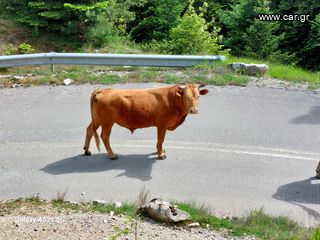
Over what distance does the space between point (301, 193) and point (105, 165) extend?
3.42 meters

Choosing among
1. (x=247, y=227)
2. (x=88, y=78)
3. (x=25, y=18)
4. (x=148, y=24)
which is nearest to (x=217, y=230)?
(x=247, y=227)

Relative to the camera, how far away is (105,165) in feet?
32.8

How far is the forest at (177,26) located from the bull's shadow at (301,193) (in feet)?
25.4

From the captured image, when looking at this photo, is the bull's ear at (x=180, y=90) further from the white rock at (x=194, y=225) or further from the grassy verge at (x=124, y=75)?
the grassy verge at (x=124, y=75)

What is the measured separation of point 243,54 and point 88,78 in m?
7.16

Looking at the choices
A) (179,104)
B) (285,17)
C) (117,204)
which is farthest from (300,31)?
(117,204)

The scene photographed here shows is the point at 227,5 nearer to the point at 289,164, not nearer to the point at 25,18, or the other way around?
the point at 25,18

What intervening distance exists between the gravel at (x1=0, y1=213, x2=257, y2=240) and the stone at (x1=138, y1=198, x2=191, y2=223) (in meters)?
0.09

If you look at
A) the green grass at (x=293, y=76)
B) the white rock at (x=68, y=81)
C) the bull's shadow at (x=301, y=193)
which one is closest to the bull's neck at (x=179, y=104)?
the bull's shadow at (x=301, y=193)

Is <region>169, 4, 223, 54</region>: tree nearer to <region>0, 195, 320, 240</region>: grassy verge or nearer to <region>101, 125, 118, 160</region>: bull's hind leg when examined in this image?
<region>101, 125, 118, 160</region>: bull's hind leg

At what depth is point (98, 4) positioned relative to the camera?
1612 centimetres

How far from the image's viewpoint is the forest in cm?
1670

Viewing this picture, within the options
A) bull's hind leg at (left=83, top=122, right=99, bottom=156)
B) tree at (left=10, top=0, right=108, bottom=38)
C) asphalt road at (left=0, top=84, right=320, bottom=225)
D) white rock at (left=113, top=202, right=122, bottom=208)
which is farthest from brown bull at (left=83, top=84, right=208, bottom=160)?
tree at (left=10, top=0, right=108, bottom=38)

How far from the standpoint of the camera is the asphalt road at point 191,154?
9.15 m
